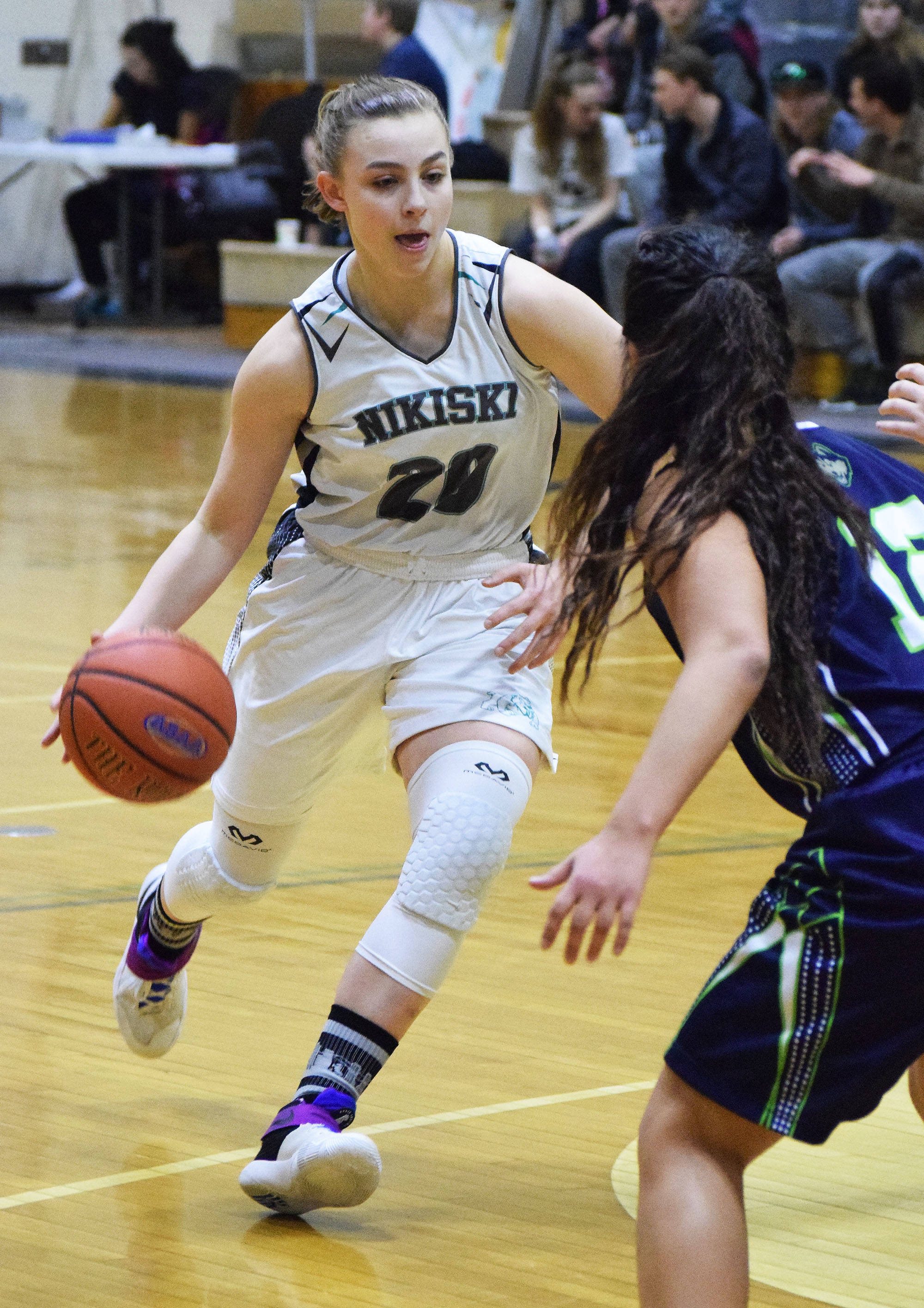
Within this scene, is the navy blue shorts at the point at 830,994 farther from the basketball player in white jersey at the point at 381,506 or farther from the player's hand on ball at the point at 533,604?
the basketball player in white jersey at the point at 381,506

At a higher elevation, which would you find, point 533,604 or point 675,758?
point 675,758

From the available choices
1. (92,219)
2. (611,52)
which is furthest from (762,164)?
(92,219)

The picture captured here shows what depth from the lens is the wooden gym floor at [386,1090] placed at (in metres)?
2.61

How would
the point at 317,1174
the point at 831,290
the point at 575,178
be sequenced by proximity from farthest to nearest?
1. the point at 575,178
2. the point at 831,290
3. the point at 317,1174

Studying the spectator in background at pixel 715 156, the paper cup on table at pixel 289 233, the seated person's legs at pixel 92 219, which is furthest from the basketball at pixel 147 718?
the seated person's legs at pixel 92 219

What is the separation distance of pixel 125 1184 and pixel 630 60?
11138 mm

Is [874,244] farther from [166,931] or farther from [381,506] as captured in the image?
[166,931]

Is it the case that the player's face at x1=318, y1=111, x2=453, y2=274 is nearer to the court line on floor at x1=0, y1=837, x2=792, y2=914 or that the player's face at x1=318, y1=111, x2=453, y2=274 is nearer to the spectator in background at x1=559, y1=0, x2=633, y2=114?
the court line on floor at x1=0, y1=837, x2=792, y2=914

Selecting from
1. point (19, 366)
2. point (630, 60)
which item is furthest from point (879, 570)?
point (19, 366)

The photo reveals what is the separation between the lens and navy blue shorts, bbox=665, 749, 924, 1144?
80.9 inches

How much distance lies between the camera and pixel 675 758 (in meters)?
2.00

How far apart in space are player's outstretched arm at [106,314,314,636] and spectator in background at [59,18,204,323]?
13.1 m

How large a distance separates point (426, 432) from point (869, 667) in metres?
1.10

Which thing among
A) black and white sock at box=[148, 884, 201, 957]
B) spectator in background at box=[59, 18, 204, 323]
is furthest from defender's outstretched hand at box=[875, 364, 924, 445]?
spectator in background at box=[59, 18, 204, 323]
